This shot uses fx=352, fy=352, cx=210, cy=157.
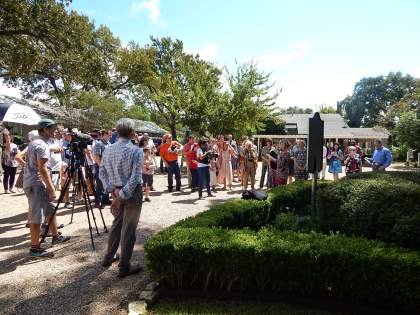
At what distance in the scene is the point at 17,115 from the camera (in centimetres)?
1399

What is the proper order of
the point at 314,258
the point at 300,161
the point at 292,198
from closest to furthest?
the point at 314,258
the point at 292,198
the point at 300,161

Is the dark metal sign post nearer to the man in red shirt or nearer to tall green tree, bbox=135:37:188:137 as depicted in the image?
the man in red shirt

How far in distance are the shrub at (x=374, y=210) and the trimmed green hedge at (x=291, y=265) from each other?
1.67 feet

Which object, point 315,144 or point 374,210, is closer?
point 374,210

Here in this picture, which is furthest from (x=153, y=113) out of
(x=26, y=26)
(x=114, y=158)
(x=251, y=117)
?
(x=114, y=158)

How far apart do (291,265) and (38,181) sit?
3.80 m

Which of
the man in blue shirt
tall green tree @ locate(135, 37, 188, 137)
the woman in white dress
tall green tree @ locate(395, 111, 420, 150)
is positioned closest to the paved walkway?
the woman in white dress

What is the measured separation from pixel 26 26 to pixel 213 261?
45.8 ft

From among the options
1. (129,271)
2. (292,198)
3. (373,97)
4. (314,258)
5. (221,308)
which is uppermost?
(373,97)

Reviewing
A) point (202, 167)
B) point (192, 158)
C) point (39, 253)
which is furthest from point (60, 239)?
point (192, 158)

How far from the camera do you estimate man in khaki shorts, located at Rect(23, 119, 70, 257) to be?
508 cm

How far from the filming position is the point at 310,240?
4016 millimetres

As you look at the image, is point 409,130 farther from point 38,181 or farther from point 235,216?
point 38,181

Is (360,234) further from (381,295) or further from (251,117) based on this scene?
(251,117)
